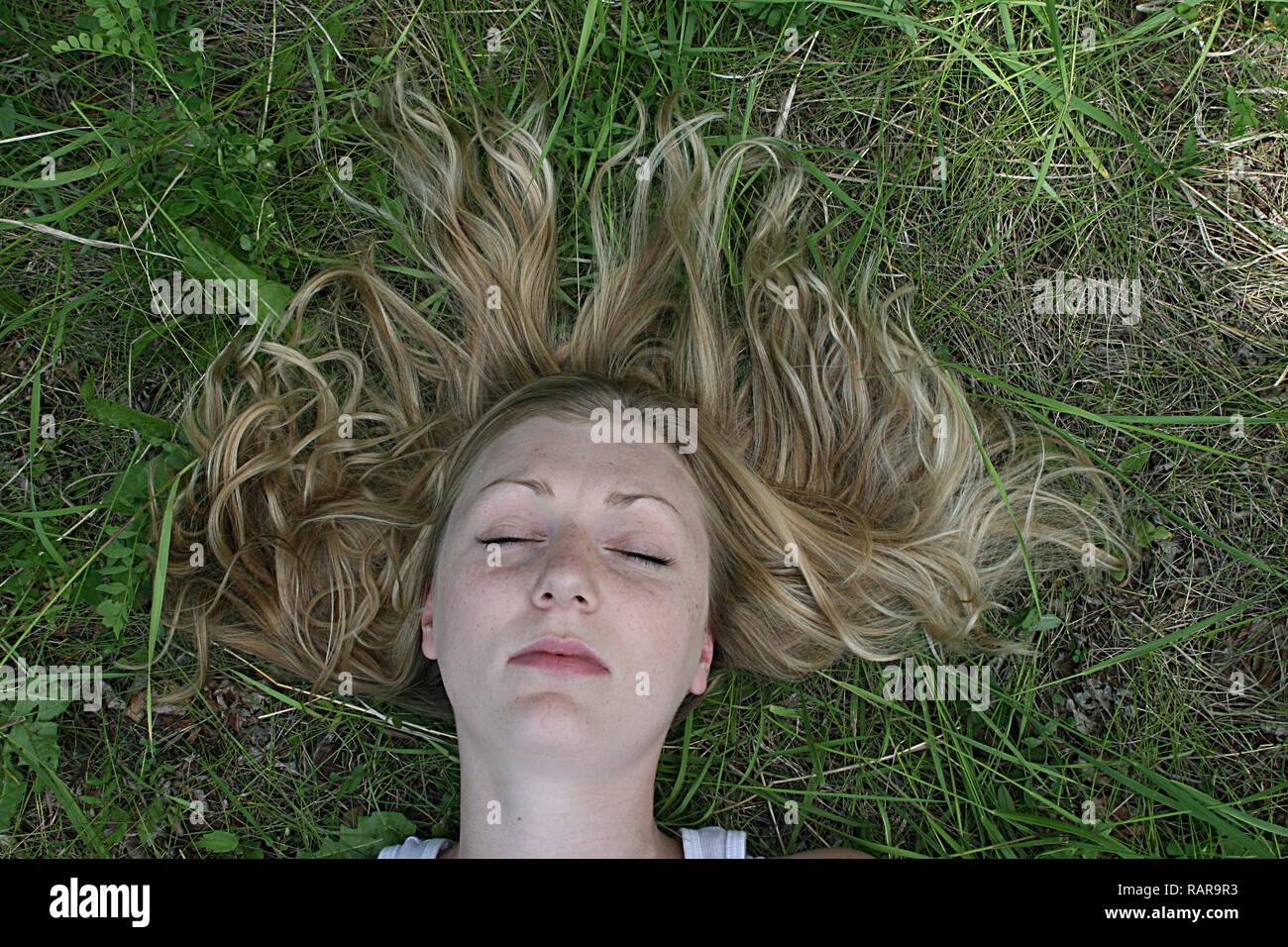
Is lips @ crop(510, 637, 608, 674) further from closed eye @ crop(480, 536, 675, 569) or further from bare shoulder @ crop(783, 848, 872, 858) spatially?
bare shoulder @ crop(783, 848, 872, 858)

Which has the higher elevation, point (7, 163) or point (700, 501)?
point (7, 163)

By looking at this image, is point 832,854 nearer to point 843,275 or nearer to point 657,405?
point 657,405

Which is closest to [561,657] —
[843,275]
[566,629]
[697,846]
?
[566,629]

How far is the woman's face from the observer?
257cm

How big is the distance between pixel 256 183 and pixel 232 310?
0.49 meters

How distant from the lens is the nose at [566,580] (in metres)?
2.56

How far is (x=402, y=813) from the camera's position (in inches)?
130

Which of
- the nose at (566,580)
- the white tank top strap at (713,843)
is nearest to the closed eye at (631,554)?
the nose at (566,580)

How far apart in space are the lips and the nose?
10 centimetres

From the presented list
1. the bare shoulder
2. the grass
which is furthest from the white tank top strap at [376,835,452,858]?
the bare shoulder

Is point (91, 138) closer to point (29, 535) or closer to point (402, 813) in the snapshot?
point (29, 535)

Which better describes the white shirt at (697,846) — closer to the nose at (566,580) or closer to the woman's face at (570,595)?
the woman's face at (570,595)
